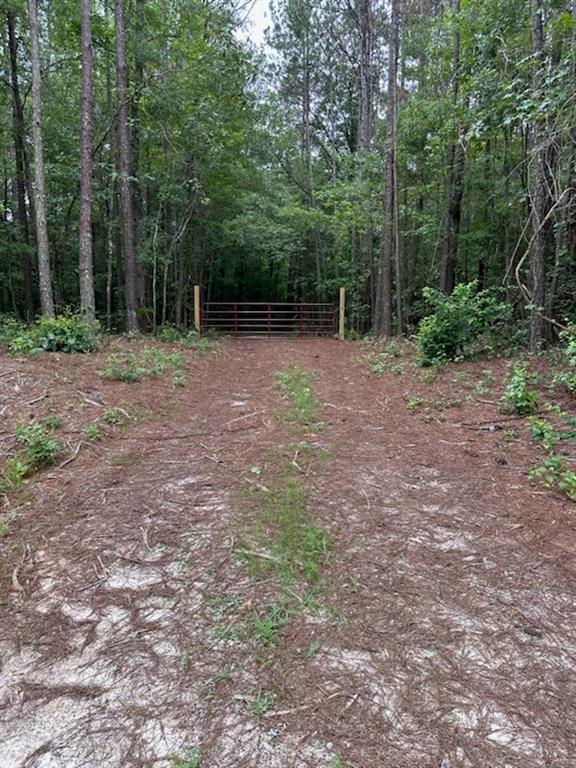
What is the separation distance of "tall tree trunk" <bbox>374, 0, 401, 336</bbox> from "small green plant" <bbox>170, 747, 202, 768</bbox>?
10.4 meters

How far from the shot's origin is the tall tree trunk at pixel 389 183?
380 inches

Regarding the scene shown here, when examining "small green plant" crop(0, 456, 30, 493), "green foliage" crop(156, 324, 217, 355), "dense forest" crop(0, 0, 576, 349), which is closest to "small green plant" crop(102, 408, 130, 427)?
"small green plant" crop(0, 456, 30, 493)

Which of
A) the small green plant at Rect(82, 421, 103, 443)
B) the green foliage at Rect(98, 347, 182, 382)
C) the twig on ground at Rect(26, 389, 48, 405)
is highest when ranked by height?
the green foliage at Rect(98, 347, 182, 382)

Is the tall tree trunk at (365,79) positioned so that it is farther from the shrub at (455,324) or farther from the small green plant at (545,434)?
the small green plant at (545,434)

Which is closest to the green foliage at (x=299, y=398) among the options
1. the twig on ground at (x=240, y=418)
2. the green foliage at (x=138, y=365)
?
the twig on ground at (x=240, y=418)

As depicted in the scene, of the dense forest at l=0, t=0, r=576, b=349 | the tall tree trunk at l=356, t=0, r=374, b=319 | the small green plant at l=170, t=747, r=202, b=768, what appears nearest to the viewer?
the small green plant at l=170, t=747, r=202, b=768

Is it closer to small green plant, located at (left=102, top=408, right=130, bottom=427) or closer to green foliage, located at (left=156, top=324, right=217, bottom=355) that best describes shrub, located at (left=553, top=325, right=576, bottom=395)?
small green plant, located at (left=102, top=408, right=130, bottom=427)

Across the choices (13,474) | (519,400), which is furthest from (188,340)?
(519,400)

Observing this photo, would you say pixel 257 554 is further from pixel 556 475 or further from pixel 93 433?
pixel 93 433

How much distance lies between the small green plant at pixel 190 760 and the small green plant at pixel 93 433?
2789 mm

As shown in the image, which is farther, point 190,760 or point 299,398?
point 299,398

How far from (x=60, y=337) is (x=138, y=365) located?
4.58ft

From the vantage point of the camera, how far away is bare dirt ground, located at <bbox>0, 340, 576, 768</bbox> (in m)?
1.25

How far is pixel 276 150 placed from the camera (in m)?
17.3
